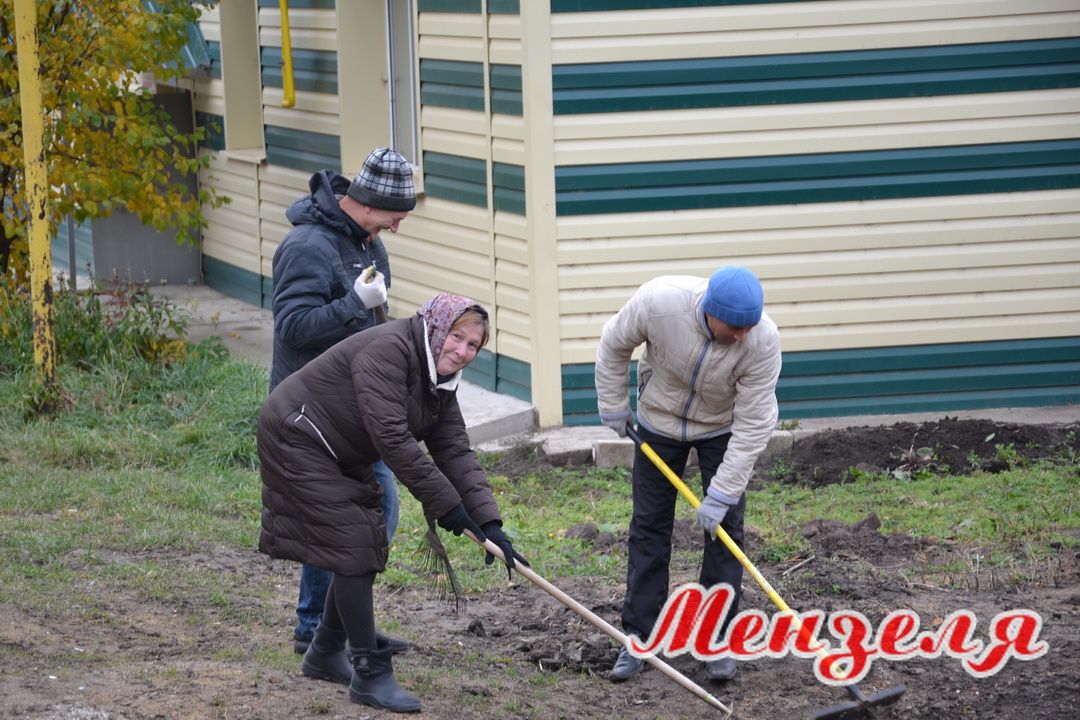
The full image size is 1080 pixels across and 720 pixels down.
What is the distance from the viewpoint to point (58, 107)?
33.7 feet

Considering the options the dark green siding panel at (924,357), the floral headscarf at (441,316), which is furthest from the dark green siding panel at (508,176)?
the floral headscarf at (441,316)

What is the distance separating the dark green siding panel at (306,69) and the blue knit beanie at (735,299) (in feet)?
23.7

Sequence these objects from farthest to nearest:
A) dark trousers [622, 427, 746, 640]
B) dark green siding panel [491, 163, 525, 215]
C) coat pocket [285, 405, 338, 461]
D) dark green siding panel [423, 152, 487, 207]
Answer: dark green siding panel [423, 152, 487, 207]
dark green siding panel [491, 163, 525, 215]
dark trousers [622, 427, 746, 640]
coat pocket [285, 405, 338, 461]

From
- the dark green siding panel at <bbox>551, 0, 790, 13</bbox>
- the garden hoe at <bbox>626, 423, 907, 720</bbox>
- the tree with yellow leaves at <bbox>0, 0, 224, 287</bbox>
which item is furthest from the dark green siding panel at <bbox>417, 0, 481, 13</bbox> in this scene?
the garden hoe at <bbox>626, 423, 907, 720</bbox>

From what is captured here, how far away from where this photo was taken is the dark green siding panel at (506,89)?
884cm

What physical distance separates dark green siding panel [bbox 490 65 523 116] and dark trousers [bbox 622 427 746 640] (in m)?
3.88

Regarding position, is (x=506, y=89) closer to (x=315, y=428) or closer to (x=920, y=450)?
(x=920, y=450)

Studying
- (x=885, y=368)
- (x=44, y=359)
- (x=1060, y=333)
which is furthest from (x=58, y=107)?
(x=1060, y=333)

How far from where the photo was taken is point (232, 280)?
1420cm

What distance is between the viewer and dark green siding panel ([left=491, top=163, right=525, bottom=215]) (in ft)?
29.4

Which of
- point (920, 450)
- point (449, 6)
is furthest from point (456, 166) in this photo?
point (920, 450)

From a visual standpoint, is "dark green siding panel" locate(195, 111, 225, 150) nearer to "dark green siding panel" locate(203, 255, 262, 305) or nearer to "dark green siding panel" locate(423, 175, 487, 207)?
"dark green siding panel" locate(203, 255, 262, 305)

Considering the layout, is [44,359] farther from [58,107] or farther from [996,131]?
[996,131]

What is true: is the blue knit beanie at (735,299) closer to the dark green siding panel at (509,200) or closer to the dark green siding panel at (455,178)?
the dark green siding panel at (509,200)
